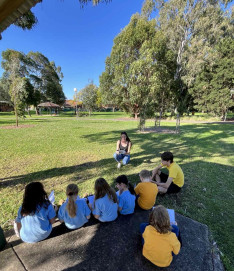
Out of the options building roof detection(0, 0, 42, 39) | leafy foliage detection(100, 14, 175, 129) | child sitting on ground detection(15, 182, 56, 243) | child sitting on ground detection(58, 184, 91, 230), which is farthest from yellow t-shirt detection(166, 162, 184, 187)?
leafy foliage detection(100, 14, 175, 129)

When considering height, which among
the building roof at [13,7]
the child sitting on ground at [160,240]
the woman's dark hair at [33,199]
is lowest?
the child sitting on ground at [160,240]

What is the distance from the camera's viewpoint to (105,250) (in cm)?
187

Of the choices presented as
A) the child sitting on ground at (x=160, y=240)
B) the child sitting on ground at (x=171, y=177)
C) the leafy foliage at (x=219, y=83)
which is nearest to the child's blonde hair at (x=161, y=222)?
the child sitting on ground at (x=160, y=240)

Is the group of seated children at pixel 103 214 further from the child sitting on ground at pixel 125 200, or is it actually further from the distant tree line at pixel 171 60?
the distant tree line at pixel 171 60

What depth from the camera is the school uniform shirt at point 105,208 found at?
2.20m

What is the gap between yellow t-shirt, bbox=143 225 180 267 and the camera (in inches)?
60.9

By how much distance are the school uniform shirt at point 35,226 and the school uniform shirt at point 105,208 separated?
705 millimetres

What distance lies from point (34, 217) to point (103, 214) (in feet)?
3.12

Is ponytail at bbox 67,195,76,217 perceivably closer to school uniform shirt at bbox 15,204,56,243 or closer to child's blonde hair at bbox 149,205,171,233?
school uniform shirt at bbox 15,204,56,243

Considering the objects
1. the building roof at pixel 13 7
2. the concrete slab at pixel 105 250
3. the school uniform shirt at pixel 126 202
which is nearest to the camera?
the building roof at pixel 13 7

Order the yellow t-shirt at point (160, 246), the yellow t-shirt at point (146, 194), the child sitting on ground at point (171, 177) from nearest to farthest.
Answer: the yellow t-shirt at point (160, 246) < the yellow t-shirt at point (146, 194) < the child sitting on ground at point (171, 177)

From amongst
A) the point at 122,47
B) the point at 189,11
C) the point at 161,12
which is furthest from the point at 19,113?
the point at 189,11

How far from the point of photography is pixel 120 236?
6.80 feet

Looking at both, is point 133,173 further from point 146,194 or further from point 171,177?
point 146,194
